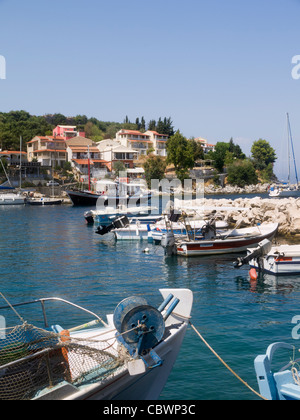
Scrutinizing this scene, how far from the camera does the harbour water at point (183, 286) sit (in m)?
9.23

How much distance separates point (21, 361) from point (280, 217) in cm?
2581

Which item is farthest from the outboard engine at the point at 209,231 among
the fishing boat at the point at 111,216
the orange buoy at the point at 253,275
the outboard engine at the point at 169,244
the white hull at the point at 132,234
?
the fishing boat at the point at 111,216

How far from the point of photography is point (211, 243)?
71.4 feet

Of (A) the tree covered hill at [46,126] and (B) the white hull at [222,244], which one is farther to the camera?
(A) the tree covered hill at [46,126]

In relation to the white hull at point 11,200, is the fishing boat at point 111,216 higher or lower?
lower

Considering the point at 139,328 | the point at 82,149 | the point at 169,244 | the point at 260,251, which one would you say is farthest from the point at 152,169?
the point at 139,328

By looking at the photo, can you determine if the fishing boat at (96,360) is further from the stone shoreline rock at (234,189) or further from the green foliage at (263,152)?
the green foliage at (263,152)

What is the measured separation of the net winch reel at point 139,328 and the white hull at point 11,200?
55.2 m

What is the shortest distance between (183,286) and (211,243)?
5.55 metres

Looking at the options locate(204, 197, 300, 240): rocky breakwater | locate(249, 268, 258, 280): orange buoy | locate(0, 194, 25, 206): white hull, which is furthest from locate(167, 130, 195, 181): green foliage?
locate(249, 268, 258, 280): orange buoy

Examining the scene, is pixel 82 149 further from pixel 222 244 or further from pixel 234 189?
pixel 222 244

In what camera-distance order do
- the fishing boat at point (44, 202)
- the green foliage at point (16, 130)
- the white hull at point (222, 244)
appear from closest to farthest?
the white hull at point (222, 244)
the fishing boat at point (44, 202)
the green foliage at point (16, 130)

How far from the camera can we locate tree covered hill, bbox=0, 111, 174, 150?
78875mm
